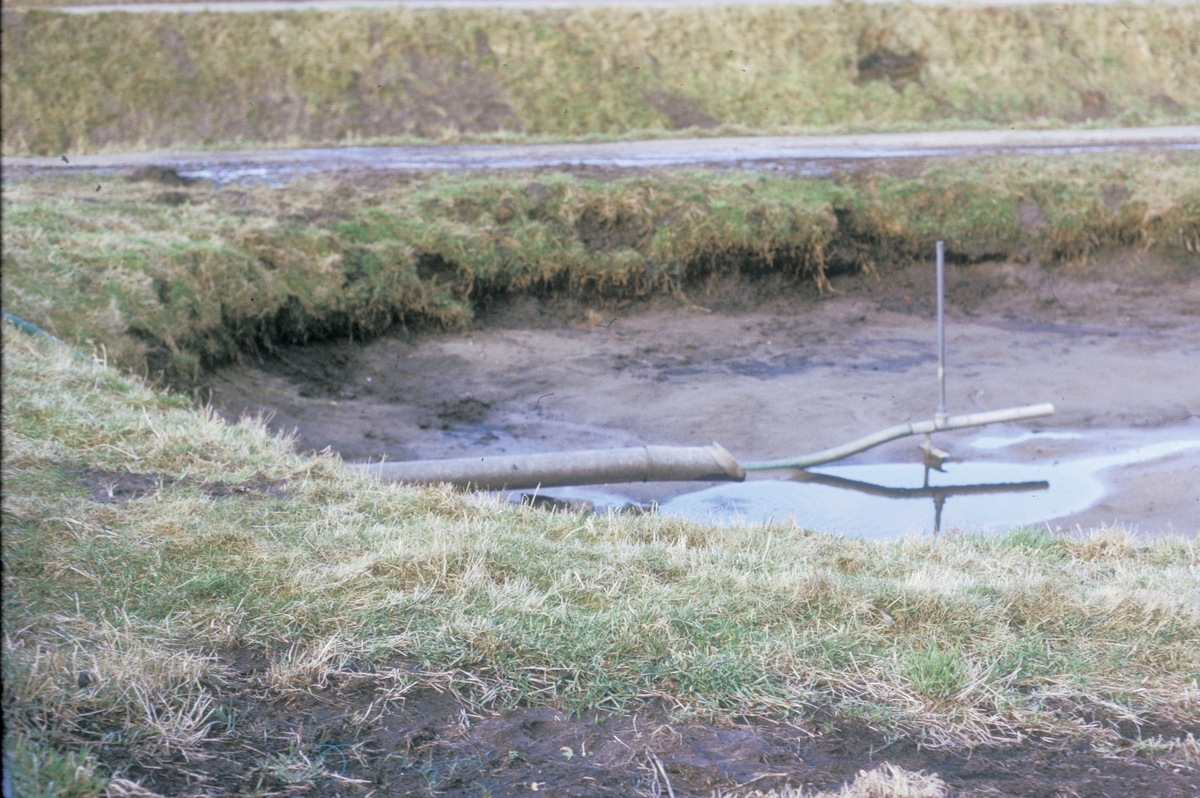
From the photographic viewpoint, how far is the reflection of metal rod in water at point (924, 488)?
8766 mm

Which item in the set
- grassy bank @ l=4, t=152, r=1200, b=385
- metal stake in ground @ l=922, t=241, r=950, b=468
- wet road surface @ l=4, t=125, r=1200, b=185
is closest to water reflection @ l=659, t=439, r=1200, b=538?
metal stake in ground @ l=922, t=241, r=950, b=468

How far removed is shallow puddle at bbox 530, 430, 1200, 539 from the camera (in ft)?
26.5

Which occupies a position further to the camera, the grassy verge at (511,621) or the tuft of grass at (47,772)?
the grassy verge at (511,621)

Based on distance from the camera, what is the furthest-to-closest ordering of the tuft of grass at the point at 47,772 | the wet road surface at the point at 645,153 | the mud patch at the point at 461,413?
the wet road surface at the point at 645,153
the mud patch at the point at 461,413
the tuft of grass at the point at 47,772

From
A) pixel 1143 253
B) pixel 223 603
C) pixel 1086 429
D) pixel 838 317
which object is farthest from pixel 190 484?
pixel 1143 253

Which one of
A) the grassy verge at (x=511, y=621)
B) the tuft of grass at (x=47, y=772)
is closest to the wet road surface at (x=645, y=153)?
the grassy verge at (x=511, y=621)

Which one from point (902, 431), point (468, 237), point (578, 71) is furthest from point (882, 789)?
point (578, 71)

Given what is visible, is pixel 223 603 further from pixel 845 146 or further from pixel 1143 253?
pixel 845 146

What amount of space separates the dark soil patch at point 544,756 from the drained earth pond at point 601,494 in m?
0.01

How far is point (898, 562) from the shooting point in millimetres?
4891

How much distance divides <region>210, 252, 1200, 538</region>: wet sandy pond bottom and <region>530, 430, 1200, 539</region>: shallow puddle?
0.03 m

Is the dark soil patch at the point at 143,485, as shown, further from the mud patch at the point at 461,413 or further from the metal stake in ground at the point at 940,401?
the metal stake in ground at the point at 940,401

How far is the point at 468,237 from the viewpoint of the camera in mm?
11836

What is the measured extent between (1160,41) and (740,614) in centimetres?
3078
